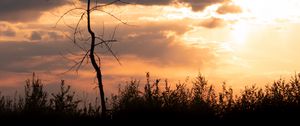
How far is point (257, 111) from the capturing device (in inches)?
776

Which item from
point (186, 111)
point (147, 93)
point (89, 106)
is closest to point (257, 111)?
point (186, 111)

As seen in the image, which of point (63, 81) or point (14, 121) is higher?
point (63, 81)

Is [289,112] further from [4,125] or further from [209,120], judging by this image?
[4,125]

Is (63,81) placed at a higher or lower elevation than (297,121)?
higher

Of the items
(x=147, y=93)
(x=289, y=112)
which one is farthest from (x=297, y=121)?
(x=147, y=93)

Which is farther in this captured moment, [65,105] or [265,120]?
[65,105]

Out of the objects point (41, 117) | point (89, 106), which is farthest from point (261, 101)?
point (41, 117)

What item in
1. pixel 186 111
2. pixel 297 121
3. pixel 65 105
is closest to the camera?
pixel 297 121

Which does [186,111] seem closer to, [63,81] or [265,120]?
[265,120]

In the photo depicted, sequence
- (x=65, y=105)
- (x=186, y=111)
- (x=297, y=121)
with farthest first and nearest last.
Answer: (x=65, y=105) → (x=186, y=111) → (x=297, y=121)

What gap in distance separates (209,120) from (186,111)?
86 centimetres

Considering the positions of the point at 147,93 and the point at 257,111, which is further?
the point at 147,93

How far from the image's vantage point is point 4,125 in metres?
20.9

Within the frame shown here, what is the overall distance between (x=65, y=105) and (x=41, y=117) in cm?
137
